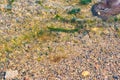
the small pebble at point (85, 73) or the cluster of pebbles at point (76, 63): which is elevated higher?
the cluster of pebbles at point (76, 63)

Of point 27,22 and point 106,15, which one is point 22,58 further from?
point 106,15

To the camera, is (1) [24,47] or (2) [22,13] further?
(2) [22,13]

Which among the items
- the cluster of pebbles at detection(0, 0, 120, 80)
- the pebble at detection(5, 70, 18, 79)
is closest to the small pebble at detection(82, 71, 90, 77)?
the cluster of pebbles at detection(0, 0, 120, 80)

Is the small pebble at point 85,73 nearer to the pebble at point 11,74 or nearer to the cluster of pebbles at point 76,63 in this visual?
the cluster of pebbles at point 76,63

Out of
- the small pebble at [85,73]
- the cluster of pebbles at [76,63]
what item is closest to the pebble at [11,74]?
the cluster of pebbles at [76,63]

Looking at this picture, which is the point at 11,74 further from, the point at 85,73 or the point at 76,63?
the point at 85,73

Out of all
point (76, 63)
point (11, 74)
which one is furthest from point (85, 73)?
point (11, 74)

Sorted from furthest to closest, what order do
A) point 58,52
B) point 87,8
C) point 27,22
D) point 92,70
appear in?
point 87,8, point 27,22, point 58,52, point 92,70

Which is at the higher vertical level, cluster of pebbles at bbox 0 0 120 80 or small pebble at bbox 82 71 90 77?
cluster of pebbles at bbox 0 0 120 80

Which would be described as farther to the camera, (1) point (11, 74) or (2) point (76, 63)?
(2) point (76, 63)

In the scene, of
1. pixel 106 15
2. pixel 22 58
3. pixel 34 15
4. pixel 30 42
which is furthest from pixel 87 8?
pixel 22 58

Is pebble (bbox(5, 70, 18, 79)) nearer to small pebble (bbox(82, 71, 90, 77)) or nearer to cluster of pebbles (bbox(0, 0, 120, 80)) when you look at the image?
cluster of pebbles (bbox(0, 0, 120, 80))
